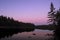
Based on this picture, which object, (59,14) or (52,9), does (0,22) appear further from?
(59,14)

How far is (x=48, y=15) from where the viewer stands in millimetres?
82062

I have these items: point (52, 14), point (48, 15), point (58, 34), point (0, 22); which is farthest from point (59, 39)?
point (0, 22)

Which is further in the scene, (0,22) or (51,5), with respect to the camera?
(0,22)

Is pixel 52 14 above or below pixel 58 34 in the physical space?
above

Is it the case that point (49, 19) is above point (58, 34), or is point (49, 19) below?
above

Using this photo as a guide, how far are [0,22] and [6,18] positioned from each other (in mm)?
19966

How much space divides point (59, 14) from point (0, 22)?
9462 centimetres

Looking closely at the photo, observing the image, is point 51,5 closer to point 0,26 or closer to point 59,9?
point 59,9

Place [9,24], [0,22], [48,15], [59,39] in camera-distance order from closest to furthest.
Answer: [59,39] < [48,15] < [0,22] < [9,24]

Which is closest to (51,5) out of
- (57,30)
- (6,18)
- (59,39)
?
(57,30)

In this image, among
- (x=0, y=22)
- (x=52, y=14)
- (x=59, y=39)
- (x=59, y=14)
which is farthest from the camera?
(x=0, y=22)

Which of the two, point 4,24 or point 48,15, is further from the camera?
point 4,24

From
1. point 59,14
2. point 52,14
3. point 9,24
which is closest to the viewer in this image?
point 59,14

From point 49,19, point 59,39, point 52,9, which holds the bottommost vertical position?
point 59,39
